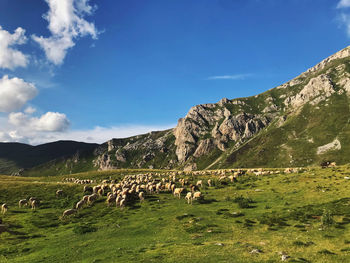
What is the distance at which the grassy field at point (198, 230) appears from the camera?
16164 millimetres

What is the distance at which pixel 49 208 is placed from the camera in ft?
129

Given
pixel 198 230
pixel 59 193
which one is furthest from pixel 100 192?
pixel 198 230

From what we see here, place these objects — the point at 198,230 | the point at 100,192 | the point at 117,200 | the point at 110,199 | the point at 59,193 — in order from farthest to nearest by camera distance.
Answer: the point at 59,193 < the point at 100,192 < the point at 110,199 < the point at 117,200 < the point at 198,230

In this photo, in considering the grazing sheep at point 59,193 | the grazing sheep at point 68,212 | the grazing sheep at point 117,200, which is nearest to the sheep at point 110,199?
the grazing sheep at point 117,200

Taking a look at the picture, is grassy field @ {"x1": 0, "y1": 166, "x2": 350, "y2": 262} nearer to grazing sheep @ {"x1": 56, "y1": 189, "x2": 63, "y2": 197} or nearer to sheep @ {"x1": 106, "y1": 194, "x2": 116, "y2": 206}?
sheep @ {"x1": 106, "y1": 194, "x2": 116, "y2": 206}

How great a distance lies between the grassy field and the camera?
1616cm

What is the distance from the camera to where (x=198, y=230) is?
21.8 meters

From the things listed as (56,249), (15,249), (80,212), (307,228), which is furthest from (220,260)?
(80,212)

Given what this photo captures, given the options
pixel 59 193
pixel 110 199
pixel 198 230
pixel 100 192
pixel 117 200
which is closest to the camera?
pixel 198 230

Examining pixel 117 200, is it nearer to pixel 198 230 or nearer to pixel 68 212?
pixel 68 212

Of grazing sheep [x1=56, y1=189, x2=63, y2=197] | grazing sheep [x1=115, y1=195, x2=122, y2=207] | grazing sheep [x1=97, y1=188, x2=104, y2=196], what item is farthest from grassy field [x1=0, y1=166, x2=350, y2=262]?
grazing sheep [x1=56, y1=189, x2=63, y2=197]

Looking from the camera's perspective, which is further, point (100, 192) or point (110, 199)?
point (100, 192)

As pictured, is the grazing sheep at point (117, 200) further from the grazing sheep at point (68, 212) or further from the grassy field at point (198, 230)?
the grazing sheep at point (68, 212)

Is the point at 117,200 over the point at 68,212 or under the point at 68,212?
over
